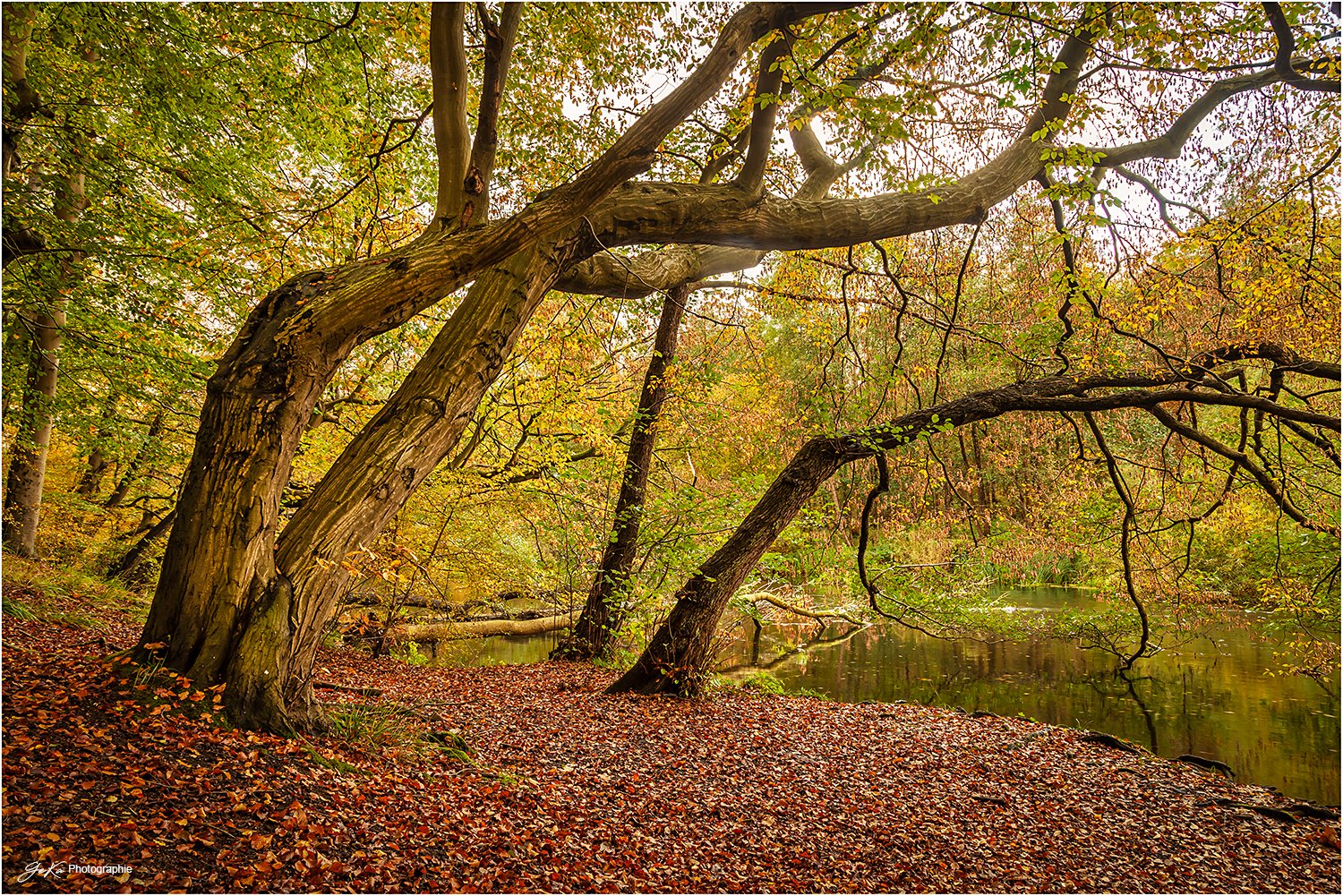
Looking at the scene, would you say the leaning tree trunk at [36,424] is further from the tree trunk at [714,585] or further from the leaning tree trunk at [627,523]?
the tree trunk at [714,585]

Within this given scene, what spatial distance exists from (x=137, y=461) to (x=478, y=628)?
5.45 meters

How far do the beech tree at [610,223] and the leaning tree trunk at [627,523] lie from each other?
2.54m

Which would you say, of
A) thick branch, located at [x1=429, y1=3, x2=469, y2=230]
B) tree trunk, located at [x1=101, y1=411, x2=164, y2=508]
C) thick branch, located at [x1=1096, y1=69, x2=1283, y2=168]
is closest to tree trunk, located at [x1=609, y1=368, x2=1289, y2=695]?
thick branch, located at [x1=1096, y1=69, x2=1283, y2=168]

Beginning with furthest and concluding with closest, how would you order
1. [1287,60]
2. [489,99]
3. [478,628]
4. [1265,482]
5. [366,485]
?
[478,628]
[1265,482]
[1287,60]
[489,99]
[366,485]

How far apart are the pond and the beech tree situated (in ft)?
13.4

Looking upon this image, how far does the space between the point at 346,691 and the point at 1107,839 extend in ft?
18.8

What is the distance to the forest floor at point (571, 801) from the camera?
257cm

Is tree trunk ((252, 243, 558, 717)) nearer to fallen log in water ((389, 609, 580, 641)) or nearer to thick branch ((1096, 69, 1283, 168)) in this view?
thick branch ((1096, 69, 1283, 168))

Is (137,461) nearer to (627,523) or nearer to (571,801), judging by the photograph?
(627,523)

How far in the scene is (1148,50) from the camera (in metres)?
4.27

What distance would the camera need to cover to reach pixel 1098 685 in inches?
416

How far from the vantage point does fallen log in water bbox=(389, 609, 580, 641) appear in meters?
10.2

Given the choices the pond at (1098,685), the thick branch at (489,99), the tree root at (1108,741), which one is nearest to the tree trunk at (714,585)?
the pond at (1098,685)

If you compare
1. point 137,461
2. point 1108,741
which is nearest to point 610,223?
point 1108,741
